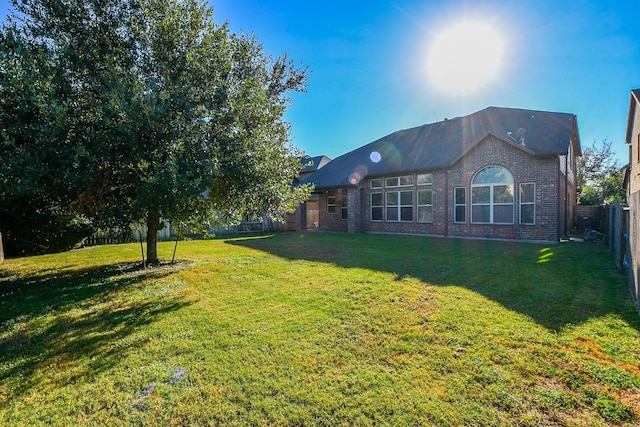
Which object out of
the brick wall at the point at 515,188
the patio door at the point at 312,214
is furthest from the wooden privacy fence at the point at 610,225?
the patio door at the point at 312,214

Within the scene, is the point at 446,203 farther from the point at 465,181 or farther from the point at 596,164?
the point at 596,164

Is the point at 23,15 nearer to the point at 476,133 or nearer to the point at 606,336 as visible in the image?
the point at 606,336

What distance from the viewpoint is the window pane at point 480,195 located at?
1342 centimetres

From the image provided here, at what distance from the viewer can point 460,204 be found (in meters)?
14.2

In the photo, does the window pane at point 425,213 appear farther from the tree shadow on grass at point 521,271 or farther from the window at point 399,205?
the tree shadow on grass at point 521,271

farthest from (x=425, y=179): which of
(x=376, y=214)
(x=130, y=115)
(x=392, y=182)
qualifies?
(x=130, y=115)

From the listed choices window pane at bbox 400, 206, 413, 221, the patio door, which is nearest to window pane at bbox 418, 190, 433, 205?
window pane at bbox 400, 206, 413, 221

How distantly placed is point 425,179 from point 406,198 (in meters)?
1.46

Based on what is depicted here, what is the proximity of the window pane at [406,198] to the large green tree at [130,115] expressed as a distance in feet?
33.6

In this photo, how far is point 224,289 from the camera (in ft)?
20.3

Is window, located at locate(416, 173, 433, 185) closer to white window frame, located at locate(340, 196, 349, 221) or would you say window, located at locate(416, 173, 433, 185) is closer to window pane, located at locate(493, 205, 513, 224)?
window pane, located at locate(493, 205, 513, 224)

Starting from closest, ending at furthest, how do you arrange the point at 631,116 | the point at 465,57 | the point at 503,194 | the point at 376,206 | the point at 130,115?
the point at 130,115 < the point at 465,57 < the point at 503,194 < the point at 631,116 < the point at 376,206

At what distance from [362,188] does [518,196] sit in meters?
8.16

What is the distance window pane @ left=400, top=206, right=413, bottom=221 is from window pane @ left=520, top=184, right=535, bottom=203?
512cm
